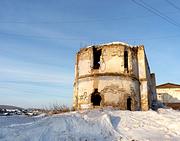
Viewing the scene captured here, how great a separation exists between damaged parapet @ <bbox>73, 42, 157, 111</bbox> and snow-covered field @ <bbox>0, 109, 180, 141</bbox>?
5527 mm

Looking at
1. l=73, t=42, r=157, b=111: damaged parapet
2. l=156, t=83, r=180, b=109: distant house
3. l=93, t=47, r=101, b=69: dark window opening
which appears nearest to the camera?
l=73, t=42, r=157, b=111: damaged parapet

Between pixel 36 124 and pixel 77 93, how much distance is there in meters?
10.3

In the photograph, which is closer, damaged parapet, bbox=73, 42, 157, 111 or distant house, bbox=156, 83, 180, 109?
damaged parapet, bbox=73, 42, 157, 111

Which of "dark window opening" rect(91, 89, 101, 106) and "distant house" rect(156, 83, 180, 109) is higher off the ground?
"distant house" rect(156, 83, 180, 109)

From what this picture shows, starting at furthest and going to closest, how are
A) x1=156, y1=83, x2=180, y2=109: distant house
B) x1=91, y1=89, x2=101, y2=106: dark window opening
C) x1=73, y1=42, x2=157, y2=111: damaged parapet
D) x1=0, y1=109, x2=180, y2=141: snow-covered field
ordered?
x1=156, y1=83, x2=180, y2=109: distant house → x1=91, y1=89, x2=101, y2=106: dark window opening → x1=73, y1=42, x2=157, y2=111: damaged parapet → x1=0, y1=109, x2=180, y2=141: snow-covered field

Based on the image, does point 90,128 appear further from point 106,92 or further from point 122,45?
point 122,45

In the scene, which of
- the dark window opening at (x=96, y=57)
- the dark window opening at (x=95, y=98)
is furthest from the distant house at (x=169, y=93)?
the dark window opening at (x=95, y=98)

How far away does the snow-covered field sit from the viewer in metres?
8.71

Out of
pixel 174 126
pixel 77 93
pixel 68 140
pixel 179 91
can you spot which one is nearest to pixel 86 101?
pixel 77 93

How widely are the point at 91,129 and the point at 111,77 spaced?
928cm

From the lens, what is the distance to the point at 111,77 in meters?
18.9

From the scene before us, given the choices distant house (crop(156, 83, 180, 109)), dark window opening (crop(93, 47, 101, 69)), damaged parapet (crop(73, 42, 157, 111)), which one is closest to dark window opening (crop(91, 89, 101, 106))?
damaged parapet (crop(73, 42, 157, 111))

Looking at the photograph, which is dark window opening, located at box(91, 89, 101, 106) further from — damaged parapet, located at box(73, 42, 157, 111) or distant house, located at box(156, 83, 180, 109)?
distant house, located at box(156, 83, 180, 109)

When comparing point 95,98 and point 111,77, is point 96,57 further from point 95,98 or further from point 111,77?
point 95,98
